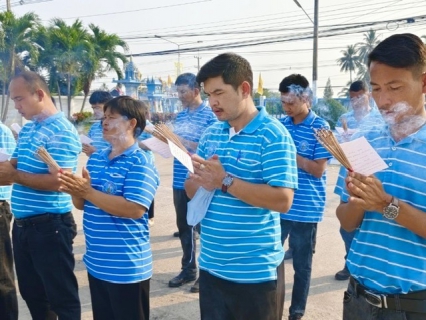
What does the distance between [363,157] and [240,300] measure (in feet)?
3.34

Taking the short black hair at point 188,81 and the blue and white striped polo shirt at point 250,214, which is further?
the short black hair at point 188,81

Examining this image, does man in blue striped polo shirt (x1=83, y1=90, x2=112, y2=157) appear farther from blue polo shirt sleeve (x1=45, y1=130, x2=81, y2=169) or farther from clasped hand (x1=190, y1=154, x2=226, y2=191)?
clasped hand (x1=190, y1=154, x2=226, y2=191)

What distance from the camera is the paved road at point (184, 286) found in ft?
12.3

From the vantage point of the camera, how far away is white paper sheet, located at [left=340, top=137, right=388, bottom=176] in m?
1.53

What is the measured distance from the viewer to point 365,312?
175 centimetres

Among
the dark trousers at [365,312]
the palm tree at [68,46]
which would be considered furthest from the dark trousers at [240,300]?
the palm tree at [68,46]

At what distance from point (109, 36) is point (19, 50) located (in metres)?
5.61

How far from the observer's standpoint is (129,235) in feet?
8.33

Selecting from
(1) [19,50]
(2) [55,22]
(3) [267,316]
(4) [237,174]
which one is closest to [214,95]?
(4) [237,174]

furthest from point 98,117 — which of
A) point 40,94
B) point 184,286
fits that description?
point 184,286

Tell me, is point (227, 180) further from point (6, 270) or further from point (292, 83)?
point (6, 270)

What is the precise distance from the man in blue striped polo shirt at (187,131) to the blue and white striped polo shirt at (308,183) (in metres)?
1.07

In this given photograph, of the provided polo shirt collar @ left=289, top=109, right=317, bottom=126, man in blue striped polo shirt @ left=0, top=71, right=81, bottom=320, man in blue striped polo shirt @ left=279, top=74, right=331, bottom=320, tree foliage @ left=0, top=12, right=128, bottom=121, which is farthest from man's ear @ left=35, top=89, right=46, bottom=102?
tree foliage @ left=0, top=12, right=128, bottom=121

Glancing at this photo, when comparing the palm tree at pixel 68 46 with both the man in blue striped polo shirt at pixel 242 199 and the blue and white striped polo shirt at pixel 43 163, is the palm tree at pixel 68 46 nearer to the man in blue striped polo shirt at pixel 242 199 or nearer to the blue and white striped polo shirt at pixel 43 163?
the blue and white striped polo shirt at pixel 43 163
